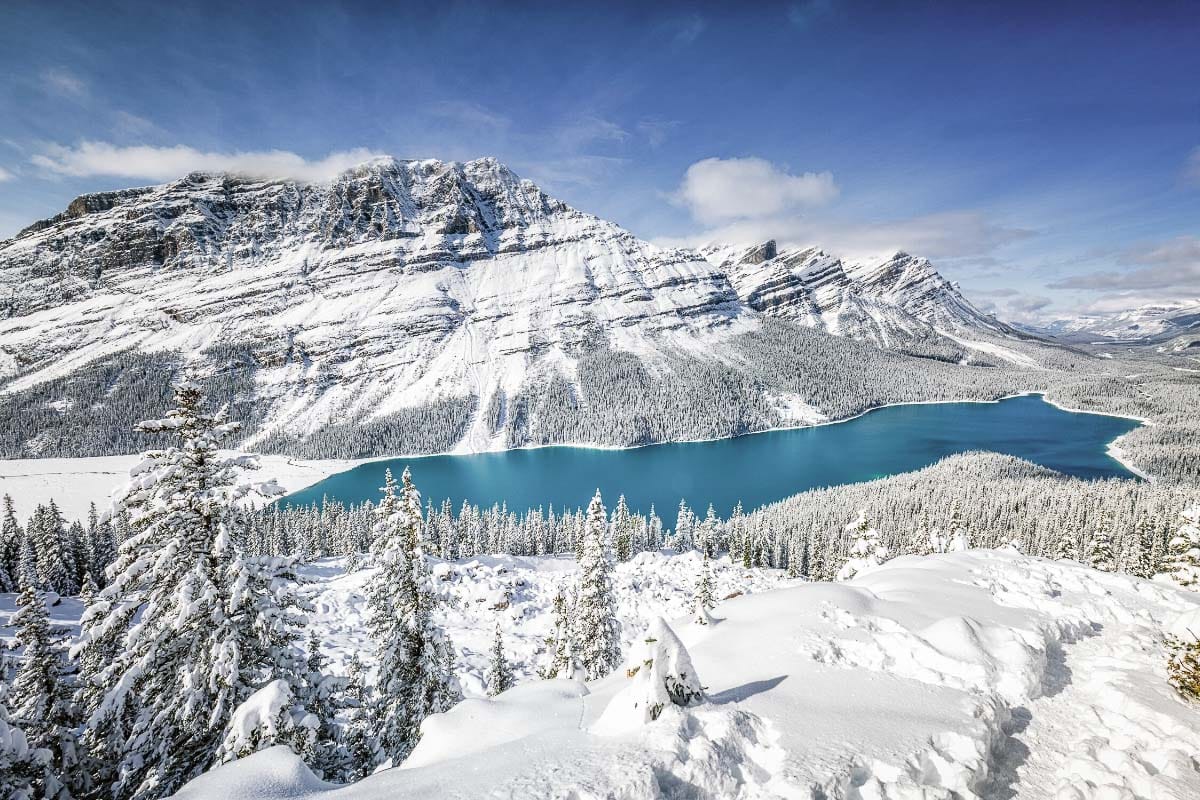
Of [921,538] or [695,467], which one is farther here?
[695,467]

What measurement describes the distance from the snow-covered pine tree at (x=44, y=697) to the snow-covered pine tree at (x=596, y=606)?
21.2m

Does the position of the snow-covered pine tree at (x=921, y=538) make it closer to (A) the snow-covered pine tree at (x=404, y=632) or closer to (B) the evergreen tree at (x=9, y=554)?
(A) the snow-covered pine tree at (x=404, y=632)

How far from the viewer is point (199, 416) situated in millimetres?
11156

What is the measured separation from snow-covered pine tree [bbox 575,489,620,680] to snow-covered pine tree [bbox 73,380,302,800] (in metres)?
19.3

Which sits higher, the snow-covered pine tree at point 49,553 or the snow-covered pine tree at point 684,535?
the snow-covered pine tree at point 49,553

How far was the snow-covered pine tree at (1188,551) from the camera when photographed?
19.6 meters

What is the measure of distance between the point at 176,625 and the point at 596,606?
21982 millimetres

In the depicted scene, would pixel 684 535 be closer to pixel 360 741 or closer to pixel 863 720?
pixel 360 741

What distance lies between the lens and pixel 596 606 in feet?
Result: 94.1

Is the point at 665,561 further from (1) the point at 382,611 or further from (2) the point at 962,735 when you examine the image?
(2) the point at 962,735

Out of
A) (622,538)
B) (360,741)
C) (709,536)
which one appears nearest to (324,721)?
(360,741)

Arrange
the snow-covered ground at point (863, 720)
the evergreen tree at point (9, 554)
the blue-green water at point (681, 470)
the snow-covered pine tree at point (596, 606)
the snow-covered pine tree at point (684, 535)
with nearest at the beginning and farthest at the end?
the snow-covered ground at point (863, 720) → the snow-covered pine tree at point (596, 606) → the evergreen tree at point (9, 554) → the snow-covered pine tree at point (684, 535) → the blue-green water at point (681, 470)

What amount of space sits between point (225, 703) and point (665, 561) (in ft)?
180

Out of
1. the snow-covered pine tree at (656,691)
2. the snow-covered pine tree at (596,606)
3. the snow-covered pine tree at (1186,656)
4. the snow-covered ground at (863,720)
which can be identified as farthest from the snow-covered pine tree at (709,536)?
the snow-covered pine tree at (656,691)
